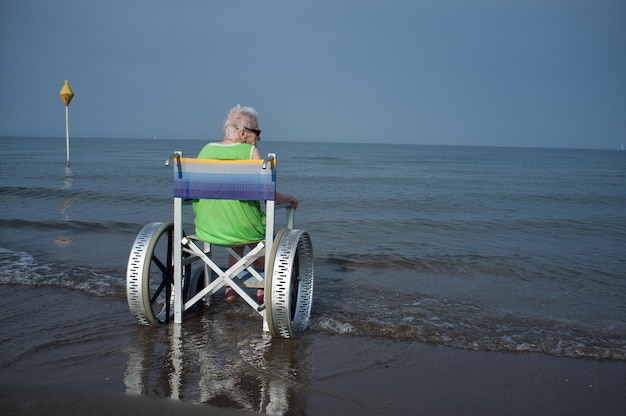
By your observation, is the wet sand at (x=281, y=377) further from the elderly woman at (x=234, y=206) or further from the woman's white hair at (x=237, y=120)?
the woman's white hair at (x=237, y=120)

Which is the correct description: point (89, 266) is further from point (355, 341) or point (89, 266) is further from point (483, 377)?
point (483, 377)

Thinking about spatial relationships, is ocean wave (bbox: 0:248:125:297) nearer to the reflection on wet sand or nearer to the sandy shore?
the reflection on wet sand

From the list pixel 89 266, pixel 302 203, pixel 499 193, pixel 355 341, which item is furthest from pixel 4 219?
pixel 499 193

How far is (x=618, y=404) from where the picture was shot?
3.56 m

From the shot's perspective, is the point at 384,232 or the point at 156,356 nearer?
the point at 156,356

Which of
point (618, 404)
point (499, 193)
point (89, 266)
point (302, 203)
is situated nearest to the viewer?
point (618, 404)

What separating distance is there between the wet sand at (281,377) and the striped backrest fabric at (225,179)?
47.9 inches

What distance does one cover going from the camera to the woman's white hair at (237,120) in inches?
185

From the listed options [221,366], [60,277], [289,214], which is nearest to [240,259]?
[289,214]

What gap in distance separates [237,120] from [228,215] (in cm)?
83

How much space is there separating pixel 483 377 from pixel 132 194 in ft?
45.5

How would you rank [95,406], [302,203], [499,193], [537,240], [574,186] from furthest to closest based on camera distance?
[574,186], [499,193], [302,203], [537,240], [95,406]

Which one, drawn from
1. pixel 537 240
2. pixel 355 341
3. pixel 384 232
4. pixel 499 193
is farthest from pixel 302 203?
pixel 355 341

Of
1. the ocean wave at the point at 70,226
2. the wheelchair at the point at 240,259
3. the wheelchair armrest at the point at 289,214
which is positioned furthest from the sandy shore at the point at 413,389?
the ocean wave at the point at 70,226
